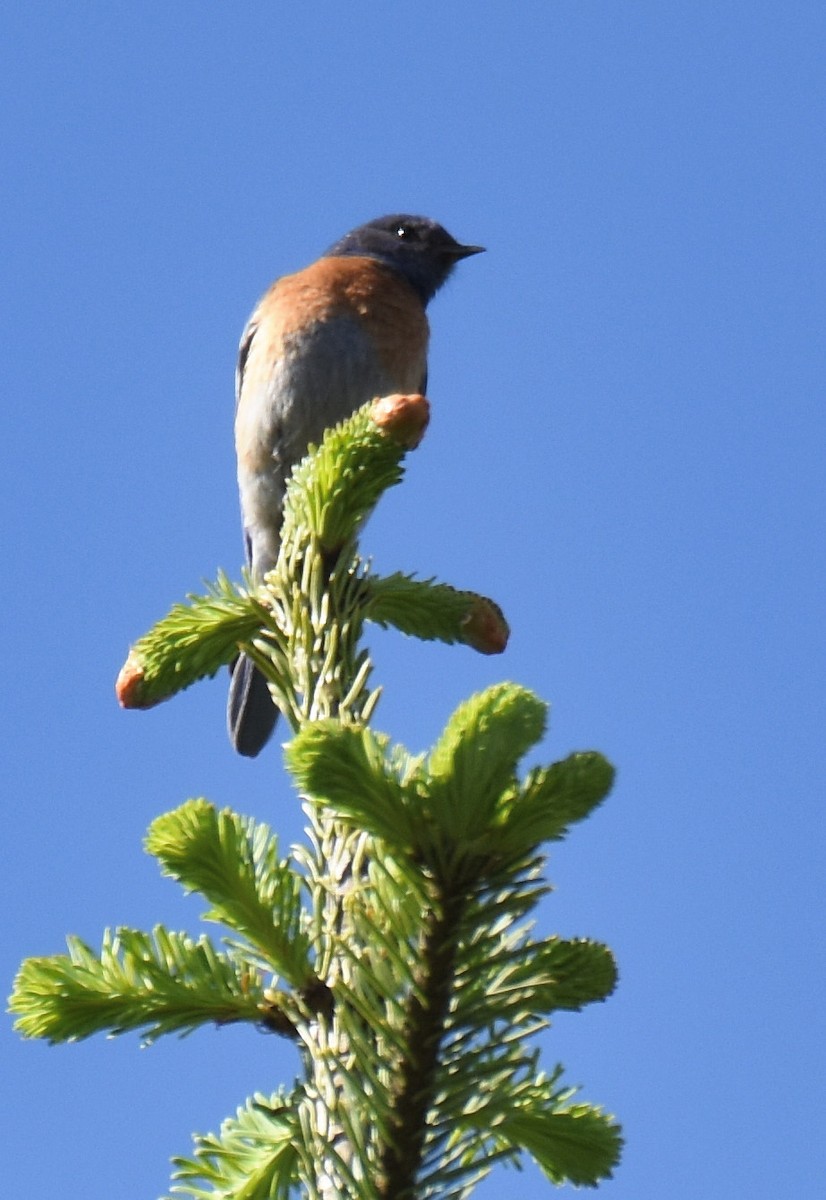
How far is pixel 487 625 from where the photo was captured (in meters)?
2.28

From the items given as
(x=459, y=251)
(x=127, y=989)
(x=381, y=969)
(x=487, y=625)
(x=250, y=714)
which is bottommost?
(x=381, y=969)

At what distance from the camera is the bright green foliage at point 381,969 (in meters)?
1.24

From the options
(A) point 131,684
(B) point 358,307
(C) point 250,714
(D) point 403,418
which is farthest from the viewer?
(B) point 358,307

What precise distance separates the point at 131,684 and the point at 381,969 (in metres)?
0.86

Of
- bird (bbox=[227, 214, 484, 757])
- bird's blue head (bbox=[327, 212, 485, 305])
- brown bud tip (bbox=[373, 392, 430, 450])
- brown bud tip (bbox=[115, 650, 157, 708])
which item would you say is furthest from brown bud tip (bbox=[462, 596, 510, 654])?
bird's blue head (bbox=[327, 212, 485, 305])

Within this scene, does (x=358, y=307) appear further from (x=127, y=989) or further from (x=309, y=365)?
(x=127, y=989)

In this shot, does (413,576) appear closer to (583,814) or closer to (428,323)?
(583,814)

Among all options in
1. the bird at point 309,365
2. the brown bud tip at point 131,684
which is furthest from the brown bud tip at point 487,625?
the bird at point 309,365

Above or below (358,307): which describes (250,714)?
below

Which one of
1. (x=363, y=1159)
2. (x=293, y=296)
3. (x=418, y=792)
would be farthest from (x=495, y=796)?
(x=293, y=296)

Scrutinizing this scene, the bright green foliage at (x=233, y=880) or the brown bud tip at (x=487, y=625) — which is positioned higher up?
the brown bud tip at (x=487, y=625)

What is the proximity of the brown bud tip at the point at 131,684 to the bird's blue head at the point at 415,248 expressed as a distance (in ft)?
15.3

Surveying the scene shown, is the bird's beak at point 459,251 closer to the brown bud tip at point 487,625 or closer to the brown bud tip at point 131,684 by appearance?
the brown bud tip at point 487,625

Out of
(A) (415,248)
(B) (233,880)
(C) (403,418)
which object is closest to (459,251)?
(A) (415,248)
